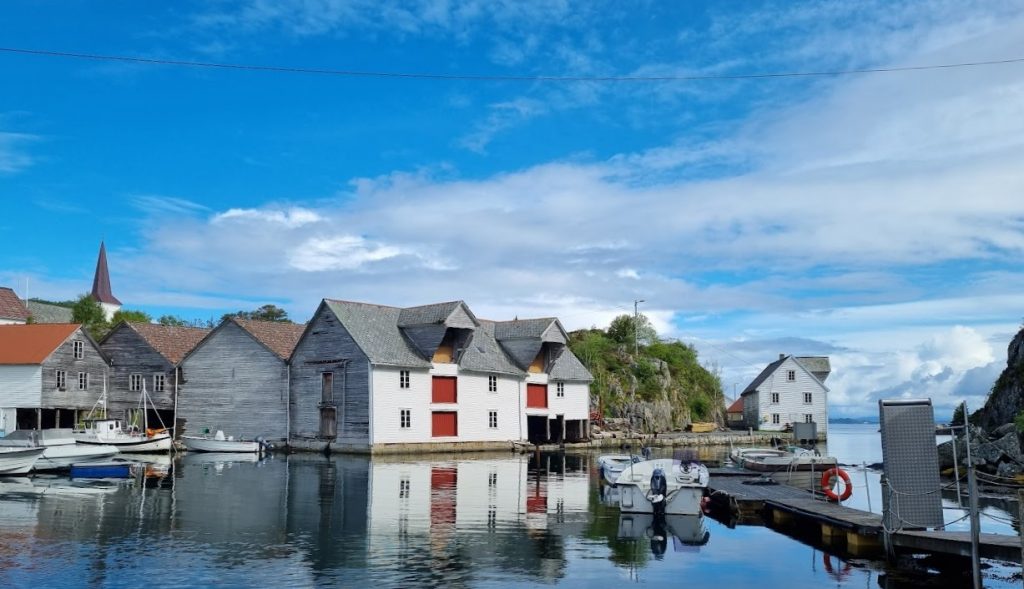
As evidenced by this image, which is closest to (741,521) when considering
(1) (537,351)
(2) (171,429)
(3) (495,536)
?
(3) (495,536)

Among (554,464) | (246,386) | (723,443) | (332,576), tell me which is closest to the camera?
(332,576)

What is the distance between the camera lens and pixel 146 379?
64.8 meters

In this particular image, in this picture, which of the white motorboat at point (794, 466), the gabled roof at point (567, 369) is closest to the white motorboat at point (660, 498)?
the white motorboat at point (794, 466)

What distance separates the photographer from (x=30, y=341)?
61469mm

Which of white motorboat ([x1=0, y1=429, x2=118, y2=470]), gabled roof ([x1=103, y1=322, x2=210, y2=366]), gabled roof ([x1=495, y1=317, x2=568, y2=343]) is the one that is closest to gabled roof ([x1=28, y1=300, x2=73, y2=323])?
gabled roof ([x1=103, y1=322, x2=210, y2=366])

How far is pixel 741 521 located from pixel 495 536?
9007 millimetres

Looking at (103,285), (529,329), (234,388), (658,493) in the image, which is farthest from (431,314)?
(103,285)

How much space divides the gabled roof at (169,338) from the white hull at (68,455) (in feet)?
69.4

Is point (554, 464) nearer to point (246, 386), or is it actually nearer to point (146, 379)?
point (246, 386)

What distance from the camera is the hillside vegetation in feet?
280

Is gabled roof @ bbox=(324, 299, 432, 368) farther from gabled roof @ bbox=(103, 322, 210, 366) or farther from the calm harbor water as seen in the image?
the calm harbor water

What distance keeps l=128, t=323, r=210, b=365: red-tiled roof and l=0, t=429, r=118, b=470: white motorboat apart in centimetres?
1943

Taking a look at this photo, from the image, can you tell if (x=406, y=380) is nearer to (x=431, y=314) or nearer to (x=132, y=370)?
(x=431, y=314)

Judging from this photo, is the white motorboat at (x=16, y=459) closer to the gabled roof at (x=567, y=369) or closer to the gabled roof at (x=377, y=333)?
the gabled roof at (x=377, y=333)
